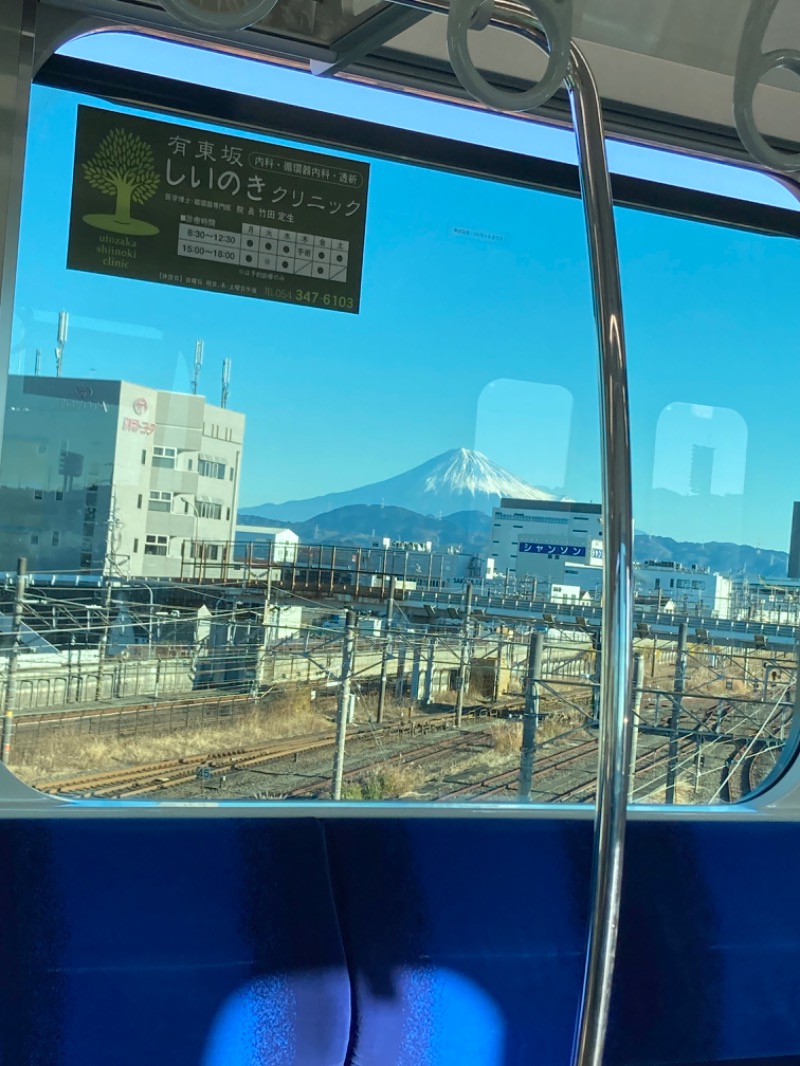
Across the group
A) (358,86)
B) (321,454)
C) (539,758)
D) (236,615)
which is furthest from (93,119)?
(539,758)

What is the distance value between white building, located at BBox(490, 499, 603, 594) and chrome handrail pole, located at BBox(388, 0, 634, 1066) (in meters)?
1.39

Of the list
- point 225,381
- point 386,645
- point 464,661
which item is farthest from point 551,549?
point 225,381

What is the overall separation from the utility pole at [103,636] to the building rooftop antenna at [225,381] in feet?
1.58

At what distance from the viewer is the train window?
76.3 inches

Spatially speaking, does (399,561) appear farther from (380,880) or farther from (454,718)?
(380,880)

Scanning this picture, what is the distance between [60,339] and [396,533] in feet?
2.93

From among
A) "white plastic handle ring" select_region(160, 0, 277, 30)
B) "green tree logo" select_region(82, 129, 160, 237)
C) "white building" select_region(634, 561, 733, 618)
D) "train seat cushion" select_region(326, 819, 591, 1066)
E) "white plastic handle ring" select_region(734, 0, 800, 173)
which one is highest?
"green tree logo" select_region(82, 129, 160, 237)

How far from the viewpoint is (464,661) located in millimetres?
2500

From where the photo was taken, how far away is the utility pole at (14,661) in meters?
1.88

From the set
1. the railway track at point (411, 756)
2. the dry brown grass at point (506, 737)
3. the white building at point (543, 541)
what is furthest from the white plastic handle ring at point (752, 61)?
the dry brown grass at point (506, 737)

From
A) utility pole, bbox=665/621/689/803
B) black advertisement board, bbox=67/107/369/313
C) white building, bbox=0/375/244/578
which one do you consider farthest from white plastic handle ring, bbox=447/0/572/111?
utility pole, bbox=665/621/689/803

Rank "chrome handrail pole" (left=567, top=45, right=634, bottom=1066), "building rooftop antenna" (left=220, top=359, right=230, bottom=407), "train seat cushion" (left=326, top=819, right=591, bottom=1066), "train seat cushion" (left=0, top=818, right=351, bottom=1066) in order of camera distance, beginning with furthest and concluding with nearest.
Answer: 1. "building rooftop antenna" (left=220, top=359, right=230, bottom=407)
2. "train seat cushion" (left=326, top=819, right=591, bottom=1066)
3. "train seat cushion" (left=0, top=818, right=351, bottom=1066)
4. "chrome handrail pole" (left=567, top=45, right=634, bottom=1066)

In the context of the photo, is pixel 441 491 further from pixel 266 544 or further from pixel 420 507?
pixel 266 544

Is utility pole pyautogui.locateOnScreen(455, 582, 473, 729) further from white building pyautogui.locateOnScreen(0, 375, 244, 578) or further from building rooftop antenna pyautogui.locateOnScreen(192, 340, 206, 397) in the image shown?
building rooftop antenna pyautogui.locateOnScreen(192, 340, 206, 397)
